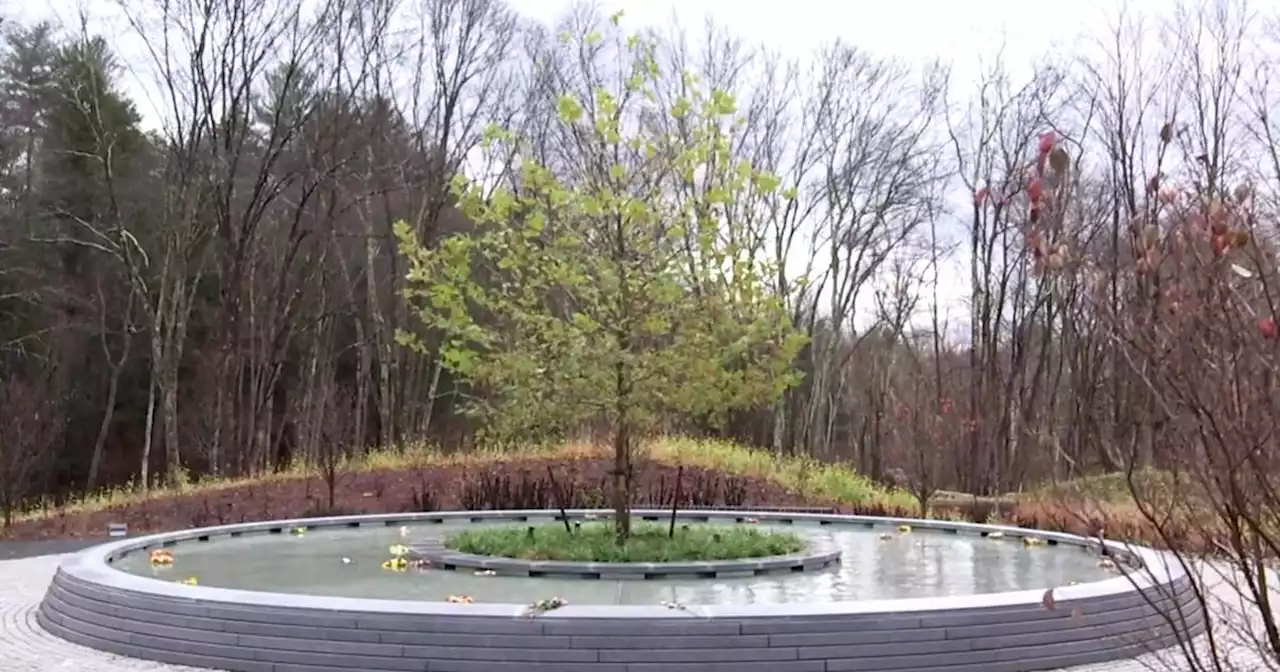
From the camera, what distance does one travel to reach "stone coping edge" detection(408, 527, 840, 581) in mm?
8312

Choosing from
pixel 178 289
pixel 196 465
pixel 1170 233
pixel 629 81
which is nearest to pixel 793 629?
pixel 1170 233

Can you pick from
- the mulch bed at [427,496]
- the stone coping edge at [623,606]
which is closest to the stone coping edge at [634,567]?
the stone coping edge at [623,606]

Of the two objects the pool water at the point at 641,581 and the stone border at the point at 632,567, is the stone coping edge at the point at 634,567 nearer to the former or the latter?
the stone border at the point at 632,567

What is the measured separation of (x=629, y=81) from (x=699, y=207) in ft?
3.86

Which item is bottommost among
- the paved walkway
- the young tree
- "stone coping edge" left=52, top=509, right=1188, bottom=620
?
the paved walkway

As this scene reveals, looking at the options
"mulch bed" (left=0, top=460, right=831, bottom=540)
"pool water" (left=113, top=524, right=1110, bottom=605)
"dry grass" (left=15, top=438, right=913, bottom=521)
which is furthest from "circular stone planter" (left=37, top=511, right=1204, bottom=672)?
"dry grass" (left=15, top=438, right=913, bottom=521)

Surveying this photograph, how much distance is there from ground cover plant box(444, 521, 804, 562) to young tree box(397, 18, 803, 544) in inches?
17.0

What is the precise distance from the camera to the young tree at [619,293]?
8.82m

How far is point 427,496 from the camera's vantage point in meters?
14.3

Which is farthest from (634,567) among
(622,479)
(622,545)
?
(622,479)

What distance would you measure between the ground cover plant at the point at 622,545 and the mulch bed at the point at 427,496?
3.93 m

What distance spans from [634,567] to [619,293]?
202 centimetres

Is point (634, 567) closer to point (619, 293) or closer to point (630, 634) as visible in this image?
point (619, 293)

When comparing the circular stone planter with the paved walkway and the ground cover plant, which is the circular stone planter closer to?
the paved walkway
